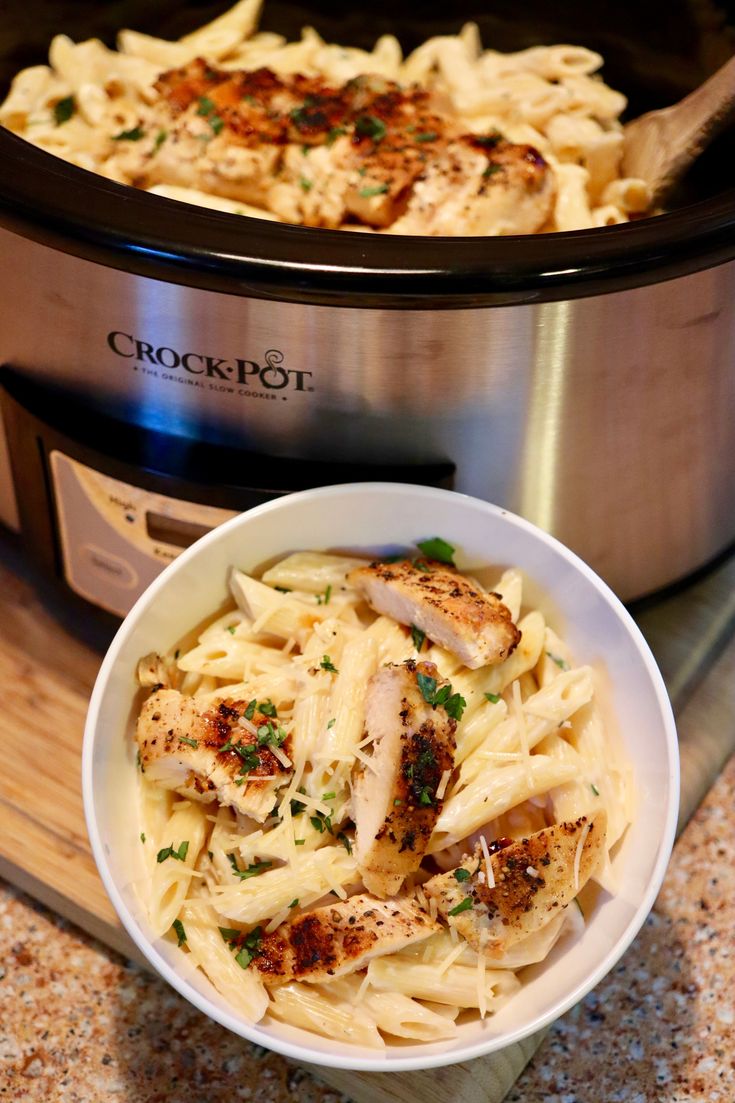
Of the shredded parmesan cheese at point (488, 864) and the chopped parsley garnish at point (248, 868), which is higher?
the shredded parmesan cheese at point (488, 864)

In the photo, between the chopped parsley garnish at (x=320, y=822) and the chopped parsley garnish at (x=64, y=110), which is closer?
the chopped parsley garnish at (x=320, y=822)

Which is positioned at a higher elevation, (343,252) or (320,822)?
(343,252)

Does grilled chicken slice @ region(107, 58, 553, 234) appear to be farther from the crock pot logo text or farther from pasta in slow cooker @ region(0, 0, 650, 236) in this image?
the crock pot logo text

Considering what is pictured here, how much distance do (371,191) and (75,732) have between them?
66 cm

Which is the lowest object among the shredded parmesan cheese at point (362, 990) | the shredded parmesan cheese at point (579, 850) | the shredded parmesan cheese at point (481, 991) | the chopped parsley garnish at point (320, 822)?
the shredded parmesan cheese at point (362, 990)

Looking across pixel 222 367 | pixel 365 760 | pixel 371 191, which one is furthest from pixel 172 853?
pixel 371 191

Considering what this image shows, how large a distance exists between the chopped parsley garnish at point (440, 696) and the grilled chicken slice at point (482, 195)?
1.59ft

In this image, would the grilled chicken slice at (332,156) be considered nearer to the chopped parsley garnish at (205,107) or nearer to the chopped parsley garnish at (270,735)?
the chopped parsley garnish at (205,107)

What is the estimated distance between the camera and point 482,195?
119 cm

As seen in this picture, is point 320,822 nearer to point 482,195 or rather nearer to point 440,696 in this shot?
point 440,696

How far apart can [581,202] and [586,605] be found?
514 mm

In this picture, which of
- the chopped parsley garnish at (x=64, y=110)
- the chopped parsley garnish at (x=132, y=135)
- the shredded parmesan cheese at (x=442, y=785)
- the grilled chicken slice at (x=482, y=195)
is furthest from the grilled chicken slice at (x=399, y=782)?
the chopped parsley garnish at (x=64, y=110)

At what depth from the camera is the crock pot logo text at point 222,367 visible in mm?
993

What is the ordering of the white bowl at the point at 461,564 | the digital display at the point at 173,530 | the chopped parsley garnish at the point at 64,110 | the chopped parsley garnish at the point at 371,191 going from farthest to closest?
the chopped parsley garnish at the point at 64,110, the chopped parsley garnish at the point at 371,191, the digital display at the point at 173,530, the white bowl at the point at 461,564
